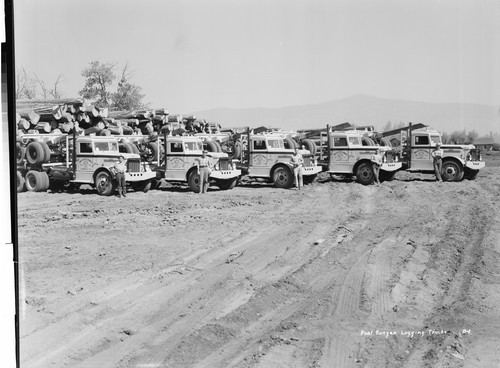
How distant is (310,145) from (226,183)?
130cm

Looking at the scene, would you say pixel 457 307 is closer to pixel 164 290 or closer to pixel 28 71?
pixel 164 290

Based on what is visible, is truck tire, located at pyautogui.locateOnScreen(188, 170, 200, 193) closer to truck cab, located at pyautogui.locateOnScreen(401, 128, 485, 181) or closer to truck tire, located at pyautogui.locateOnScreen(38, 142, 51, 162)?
truck tire, located at pyautogui.locateOnScreen(38, 142, 51, 162)

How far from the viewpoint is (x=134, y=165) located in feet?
22.8

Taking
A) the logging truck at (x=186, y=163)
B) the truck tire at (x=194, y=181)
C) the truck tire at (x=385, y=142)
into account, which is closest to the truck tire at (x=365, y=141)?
the truck tire at (x=385, y=142)

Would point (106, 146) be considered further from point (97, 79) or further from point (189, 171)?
point (97, 79)

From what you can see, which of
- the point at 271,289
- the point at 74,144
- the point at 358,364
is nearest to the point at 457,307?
the point at 358,364

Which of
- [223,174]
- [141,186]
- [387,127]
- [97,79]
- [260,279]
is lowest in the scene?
[260,279]

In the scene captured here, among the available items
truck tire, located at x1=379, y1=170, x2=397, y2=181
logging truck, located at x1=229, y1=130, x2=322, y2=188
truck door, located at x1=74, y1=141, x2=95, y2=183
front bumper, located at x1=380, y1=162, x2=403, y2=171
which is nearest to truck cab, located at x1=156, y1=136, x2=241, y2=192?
logging truck, located at x1=229, y1=130, x2=322, y2=188

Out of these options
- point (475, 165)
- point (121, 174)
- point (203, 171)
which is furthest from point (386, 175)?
point (121, 174)

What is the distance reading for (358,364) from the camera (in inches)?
189

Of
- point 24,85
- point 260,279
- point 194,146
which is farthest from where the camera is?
point 194,146

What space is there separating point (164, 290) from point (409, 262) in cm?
214

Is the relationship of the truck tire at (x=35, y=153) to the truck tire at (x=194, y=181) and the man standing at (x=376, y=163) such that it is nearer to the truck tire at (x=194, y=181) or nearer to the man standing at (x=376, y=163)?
the truck tire at (x=194, y=181)

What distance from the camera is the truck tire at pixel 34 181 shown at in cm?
596
